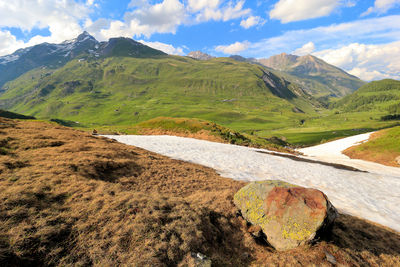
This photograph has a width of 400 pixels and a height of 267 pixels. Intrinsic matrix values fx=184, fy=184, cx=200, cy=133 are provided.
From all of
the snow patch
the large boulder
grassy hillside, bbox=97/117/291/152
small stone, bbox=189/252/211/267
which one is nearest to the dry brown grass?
small stone, bbox=189/252/211/267

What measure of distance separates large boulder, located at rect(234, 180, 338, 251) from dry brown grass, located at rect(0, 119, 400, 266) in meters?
0.63

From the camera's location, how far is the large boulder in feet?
33.1

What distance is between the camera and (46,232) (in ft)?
25.0

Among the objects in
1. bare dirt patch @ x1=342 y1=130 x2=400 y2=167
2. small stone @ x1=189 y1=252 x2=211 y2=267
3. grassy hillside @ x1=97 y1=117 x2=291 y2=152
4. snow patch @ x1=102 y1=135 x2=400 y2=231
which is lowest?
bare dirt patch @ x1=342 y1=130 x2=400 y2=167

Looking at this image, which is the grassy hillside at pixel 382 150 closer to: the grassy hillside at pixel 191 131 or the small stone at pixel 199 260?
the grassy hillside at pixel 191 131

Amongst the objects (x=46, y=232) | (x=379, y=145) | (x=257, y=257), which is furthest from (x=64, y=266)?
(x=379, y=145)

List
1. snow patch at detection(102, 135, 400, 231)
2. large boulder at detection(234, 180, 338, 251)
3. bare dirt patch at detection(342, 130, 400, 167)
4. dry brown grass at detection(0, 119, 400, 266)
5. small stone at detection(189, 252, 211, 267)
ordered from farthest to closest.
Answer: bare dirt patch at detection(342, 130, 400, 167) < snow patch at detection(102, 135, 400, 231) < large boulder at detection(234, 180, 338, 251) < small stone at detection(189, 252, 211, 267) < dry brown grass at detection(0, 119, 400, 266)

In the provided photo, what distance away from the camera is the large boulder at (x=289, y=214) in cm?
1009

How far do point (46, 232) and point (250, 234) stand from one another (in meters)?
10.3

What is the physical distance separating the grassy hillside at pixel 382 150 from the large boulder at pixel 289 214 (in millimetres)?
50102

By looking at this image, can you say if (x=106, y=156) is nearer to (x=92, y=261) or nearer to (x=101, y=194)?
(x=101, y=194)

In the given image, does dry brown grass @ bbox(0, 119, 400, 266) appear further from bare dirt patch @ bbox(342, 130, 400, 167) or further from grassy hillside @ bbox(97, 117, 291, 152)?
bare dirt patch @ bbox(342, 130, 400, 167)

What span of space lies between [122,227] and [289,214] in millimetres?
9107

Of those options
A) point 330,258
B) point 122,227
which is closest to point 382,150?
point 330,258
